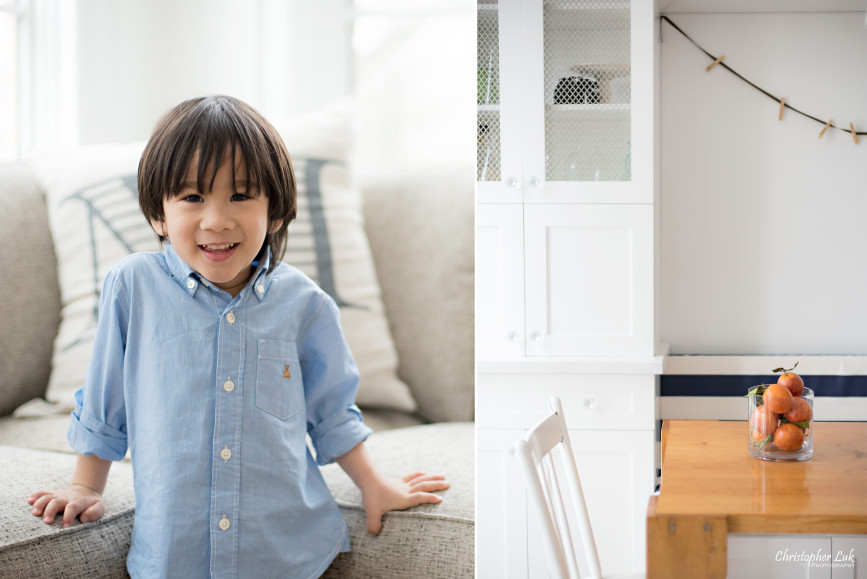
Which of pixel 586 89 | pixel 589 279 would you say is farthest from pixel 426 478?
pixel 586 89

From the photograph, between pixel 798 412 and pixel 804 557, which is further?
pixel 804 557

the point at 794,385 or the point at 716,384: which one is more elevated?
the point at 794,385

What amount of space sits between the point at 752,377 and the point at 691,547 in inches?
50.2

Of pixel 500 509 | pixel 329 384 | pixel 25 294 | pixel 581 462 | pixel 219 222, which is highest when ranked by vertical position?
pixel 219 222

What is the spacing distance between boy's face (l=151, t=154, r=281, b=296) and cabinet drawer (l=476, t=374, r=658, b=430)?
3.24 ft

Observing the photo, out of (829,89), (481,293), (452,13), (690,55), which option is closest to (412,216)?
(481,293)

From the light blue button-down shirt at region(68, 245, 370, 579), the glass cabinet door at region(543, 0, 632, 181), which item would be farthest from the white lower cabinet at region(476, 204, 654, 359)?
the light blue button-down shirt at region(68, 245, 370, 579)

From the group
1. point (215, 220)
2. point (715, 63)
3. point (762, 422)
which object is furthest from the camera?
point (715, 63)

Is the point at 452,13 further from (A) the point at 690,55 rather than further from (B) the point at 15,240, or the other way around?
(B) the point at 15,240

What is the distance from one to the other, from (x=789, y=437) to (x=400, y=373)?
28.7 inches

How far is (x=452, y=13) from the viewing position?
69.0 inches

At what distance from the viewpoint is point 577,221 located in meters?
1.75

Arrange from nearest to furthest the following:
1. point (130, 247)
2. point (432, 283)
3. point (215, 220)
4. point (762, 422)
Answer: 1. point (215, 220)
2. point (762, 422)
3. point (130, 247)
4. point (432, 283)

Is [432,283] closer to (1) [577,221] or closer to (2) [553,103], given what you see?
(1) [577,221]
